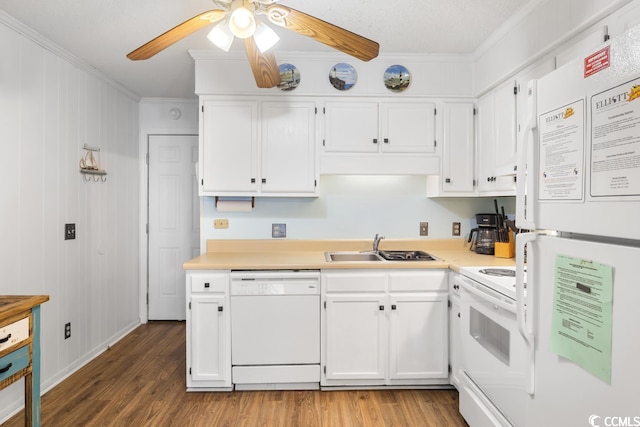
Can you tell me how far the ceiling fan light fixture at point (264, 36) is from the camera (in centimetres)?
162

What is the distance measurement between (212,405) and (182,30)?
2.16 meters

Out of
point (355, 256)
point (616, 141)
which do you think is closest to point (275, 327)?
point (355, 256)

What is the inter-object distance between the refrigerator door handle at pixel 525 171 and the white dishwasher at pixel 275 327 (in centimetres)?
136

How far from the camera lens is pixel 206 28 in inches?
90.9

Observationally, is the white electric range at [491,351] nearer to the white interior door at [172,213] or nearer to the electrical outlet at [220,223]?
the electrical outlet at [220,223]

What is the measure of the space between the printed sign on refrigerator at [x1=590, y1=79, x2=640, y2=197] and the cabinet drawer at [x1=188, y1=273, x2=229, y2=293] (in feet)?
6.55

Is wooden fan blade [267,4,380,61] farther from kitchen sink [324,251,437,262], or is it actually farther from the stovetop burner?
kitchen sink [324,251,437,262]

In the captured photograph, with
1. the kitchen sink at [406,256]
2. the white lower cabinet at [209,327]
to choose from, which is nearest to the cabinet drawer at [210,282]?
the white lower cabinet at [209,327]

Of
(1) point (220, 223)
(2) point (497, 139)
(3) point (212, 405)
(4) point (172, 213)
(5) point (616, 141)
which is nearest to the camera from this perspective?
(5) point (616, 141)

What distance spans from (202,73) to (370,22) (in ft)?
4.34

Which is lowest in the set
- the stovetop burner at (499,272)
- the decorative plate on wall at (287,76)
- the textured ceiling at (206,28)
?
the stovetop burner at (499,272)

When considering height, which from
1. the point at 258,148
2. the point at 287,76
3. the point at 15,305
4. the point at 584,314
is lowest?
the point at 15,305

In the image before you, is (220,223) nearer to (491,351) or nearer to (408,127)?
(408,127)

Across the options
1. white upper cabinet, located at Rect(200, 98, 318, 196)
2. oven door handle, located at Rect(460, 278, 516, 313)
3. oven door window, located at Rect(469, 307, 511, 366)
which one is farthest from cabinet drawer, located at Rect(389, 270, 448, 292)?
white upper cabinet, located at Rect(200, 98, 318, 196)
